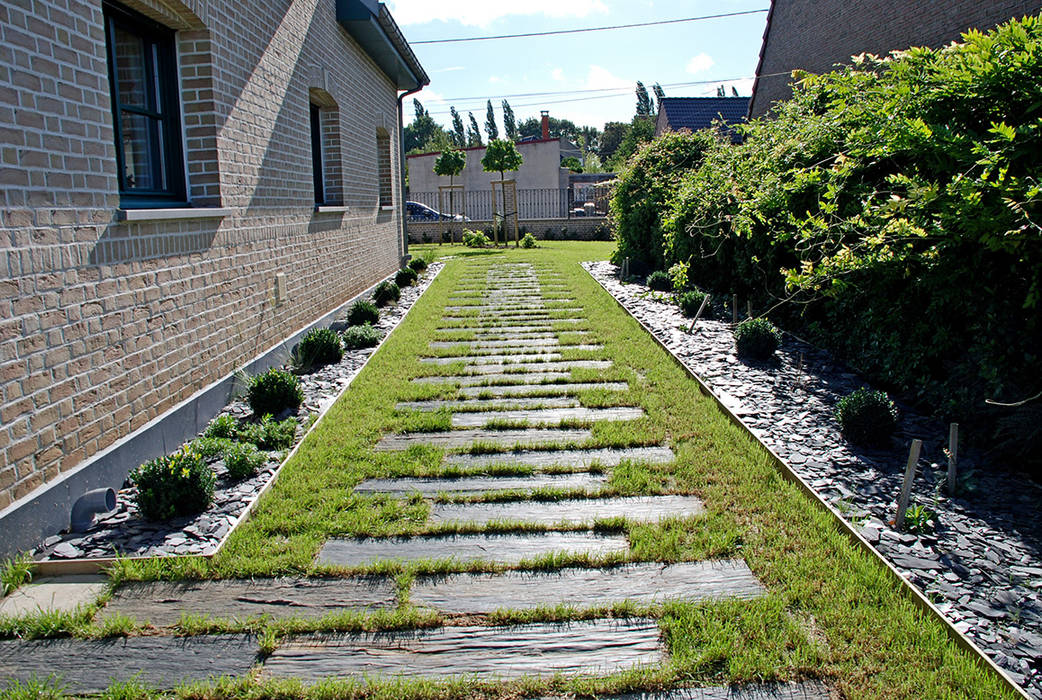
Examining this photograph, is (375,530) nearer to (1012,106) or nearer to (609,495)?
(609,495)

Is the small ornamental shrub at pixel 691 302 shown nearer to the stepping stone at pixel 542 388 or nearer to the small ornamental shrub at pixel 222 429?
the stepping stone at pixel 542 388

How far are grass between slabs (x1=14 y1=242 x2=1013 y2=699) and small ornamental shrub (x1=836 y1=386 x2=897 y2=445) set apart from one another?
1.96ft

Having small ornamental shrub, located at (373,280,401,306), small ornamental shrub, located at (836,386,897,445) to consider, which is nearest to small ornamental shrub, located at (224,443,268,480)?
small ornamental shrub, located at (836,386,897,445)

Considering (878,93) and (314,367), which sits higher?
(878,93)

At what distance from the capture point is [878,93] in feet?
17.5

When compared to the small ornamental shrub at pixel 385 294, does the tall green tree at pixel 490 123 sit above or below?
above

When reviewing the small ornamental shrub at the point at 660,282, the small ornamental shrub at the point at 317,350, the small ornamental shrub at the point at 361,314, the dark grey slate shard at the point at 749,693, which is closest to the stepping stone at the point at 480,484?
the dark grey slate shard at the point at 749,693

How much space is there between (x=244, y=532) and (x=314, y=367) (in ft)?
10.9

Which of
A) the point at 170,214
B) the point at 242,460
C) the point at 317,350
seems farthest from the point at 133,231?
the point at 317,350

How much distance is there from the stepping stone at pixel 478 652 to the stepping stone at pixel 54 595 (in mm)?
942

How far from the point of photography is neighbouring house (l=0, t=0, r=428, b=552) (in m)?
3.12

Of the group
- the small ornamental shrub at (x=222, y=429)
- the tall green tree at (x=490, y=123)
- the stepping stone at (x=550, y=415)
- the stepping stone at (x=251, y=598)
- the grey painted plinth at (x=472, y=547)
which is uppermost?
the tall green tree at (x=490, y=123)

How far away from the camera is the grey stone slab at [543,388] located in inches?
222

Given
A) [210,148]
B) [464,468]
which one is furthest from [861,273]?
[210,148]
